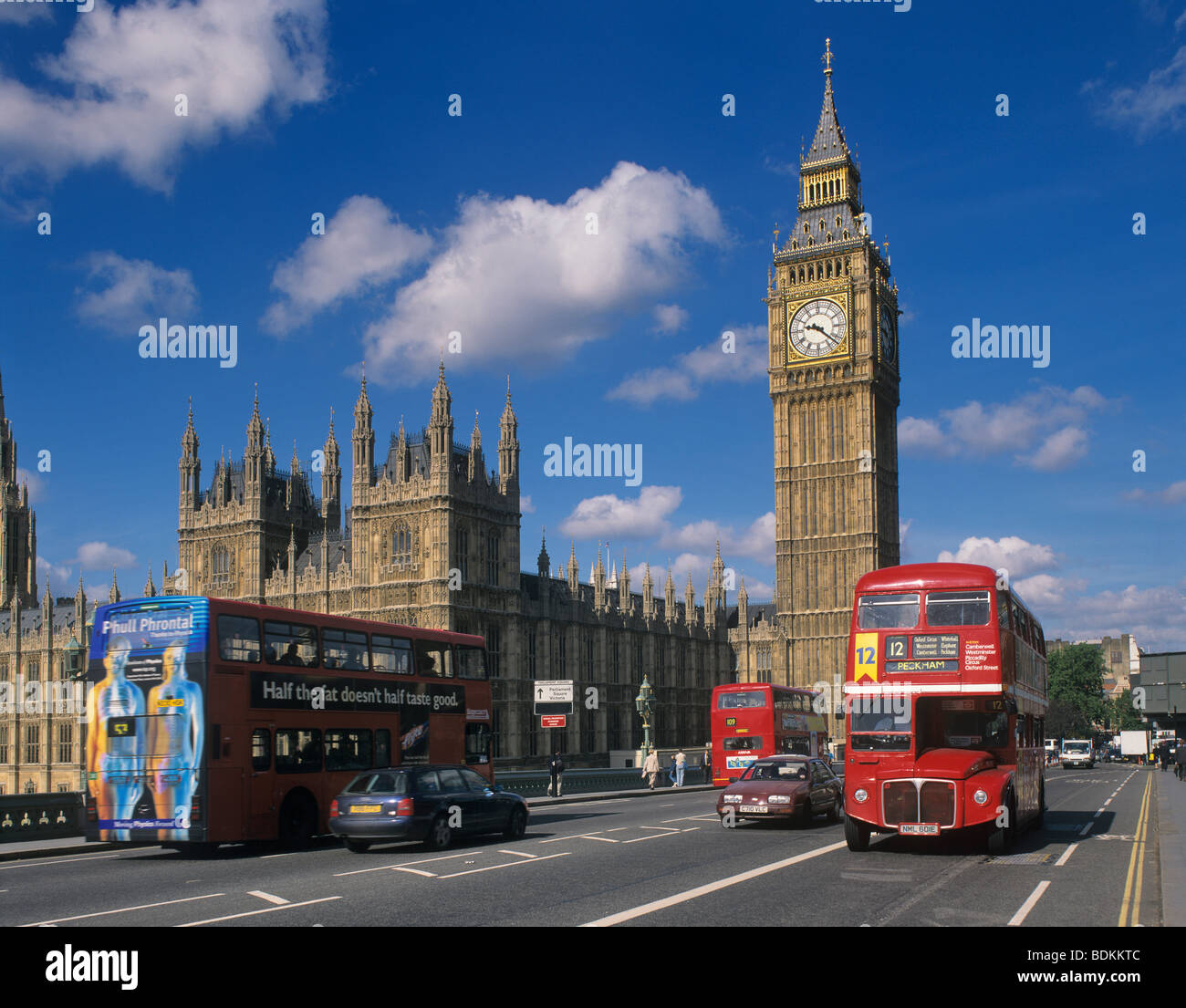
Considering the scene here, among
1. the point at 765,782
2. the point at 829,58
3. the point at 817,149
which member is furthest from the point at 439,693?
the point at 829,58

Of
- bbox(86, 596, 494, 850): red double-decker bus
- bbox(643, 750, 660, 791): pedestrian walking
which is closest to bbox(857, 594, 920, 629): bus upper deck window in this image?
bbox(86, 596, 494, 850): red double-decker bus

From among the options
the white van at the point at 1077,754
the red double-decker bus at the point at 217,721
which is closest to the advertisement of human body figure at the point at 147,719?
the red double-decker bus at the point at 217,721

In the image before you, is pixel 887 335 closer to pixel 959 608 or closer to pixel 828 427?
pixel 828 427

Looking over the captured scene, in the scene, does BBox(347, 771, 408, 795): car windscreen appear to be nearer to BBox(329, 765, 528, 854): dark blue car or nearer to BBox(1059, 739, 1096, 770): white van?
BBox(329, 765, 528, 854): dark blue car

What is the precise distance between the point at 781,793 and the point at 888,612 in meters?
6.21

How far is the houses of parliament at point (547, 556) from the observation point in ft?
221

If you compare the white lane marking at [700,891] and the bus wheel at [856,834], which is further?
the bus wheel at [856,834]

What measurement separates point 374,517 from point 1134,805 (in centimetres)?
4535

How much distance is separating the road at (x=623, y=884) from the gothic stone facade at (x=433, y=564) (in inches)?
1679

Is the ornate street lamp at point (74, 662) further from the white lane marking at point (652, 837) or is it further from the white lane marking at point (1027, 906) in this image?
the white lane marking at point (1027, 906)

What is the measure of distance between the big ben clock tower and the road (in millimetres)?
71549

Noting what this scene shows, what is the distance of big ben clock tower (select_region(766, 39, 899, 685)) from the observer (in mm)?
95312

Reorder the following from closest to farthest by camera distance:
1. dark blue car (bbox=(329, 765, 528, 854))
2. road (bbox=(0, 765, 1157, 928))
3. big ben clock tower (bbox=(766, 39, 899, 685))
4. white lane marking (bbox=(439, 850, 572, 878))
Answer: road (bbox=(0, 765, 1157, 928)), white lane marking (bbox=(439, 850, 572, 878)), dark blue car (bbox=(329, 765, 528, 854)), big ben clock tower (bbox=(766, 39, 899, 685))
